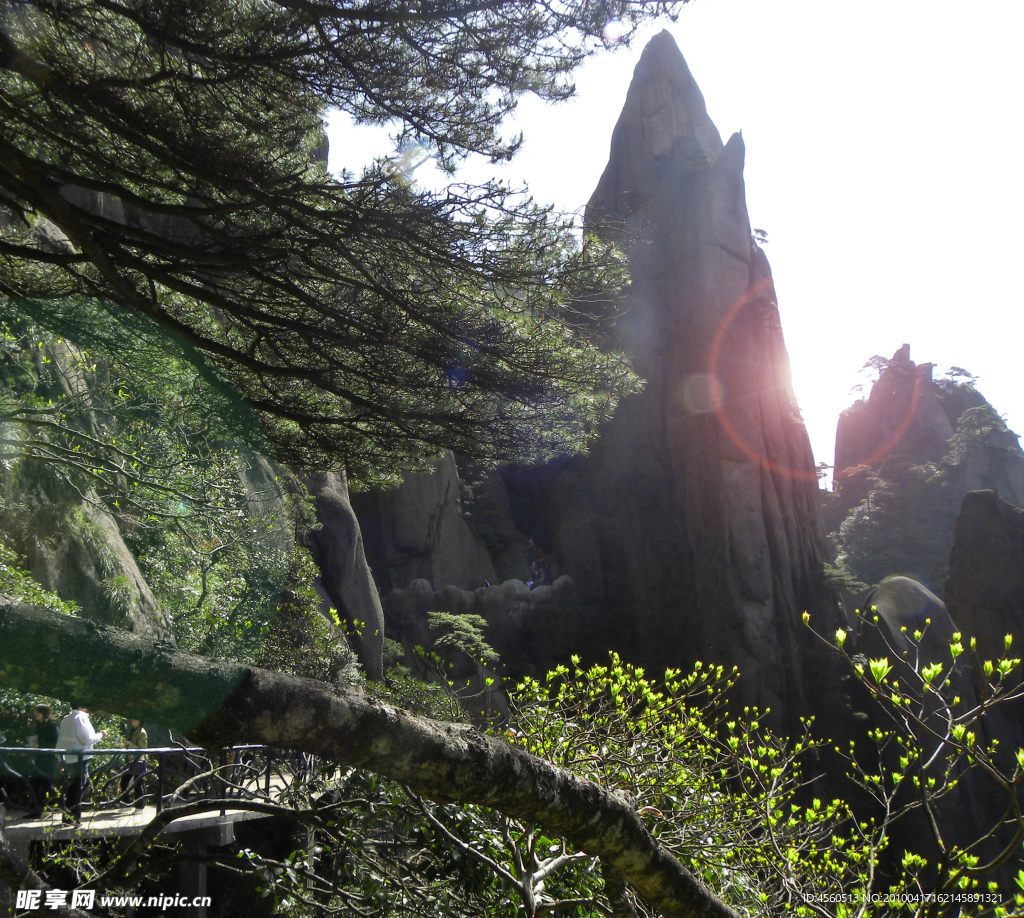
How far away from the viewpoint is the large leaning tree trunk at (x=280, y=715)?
142 centimetres

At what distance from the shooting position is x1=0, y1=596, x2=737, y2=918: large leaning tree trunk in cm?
142

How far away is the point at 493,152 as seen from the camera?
146 inches

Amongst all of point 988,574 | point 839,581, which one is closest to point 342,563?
point 839,581

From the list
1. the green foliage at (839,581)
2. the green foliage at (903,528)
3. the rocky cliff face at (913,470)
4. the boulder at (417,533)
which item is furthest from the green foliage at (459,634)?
the rocky cliff face at (913,470)

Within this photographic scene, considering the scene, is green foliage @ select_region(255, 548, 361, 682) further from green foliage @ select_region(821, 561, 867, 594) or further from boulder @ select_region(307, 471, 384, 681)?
green foliage @ select_region(821, 561, 867, 594)

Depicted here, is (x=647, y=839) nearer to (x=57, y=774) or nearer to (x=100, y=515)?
(x=57, y=774)

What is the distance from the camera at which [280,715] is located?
1501 mm

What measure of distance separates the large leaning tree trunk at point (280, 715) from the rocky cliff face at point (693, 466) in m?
18.0

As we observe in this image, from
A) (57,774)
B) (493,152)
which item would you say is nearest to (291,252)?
(493,152)

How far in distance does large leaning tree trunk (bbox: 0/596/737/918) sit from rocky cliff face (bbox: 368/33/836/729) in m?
18.0

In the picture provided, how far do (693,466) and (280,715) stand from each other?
68.9 feet

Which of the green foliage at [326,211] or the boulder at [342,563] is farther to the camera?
the boulder at [342,563]

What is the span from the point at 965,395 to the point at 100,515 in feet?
128

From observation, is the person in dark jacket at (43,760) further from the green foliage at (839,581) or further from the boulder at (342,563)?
the green foliage at (839,581)
